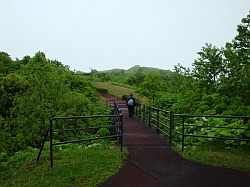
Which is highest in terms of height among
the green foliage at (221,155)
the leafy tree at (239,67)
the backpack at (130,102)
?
the leafy tree at (239,67)

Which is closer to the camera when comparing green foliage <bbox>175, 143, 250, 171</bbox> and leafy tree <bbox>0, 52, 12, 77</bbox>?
green foliage <bbox>175, 143, 250, 171</bbox>

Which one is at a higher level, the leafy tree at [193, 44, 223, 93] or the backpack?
the leafy tree at [193, 44, 223, 93]

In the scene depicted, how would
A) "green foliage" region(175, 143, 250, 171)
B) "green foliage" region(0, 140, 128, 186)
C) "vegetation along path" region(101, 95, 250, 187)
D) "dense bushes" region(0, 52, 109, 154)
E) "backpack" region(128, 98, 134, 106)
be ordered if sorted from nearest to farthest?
"vegetation along path" region(101, 95, 250, 187)
"green foliage" region(0, 140, 128, 186)
"green foliage" region(175, 143, 250, 171)
"dense bushes" region(0, 52, 109, 154)
"backpack" region(128, 98, 134, 106)

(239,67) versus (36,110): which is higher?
(239,67)

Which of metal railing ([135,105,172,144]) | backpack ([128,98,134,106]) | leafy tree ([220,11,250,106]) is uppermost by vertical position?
leafy tree ([220,11,250,106])

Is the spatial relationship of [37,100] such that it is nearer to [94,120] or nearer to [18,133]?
[18,133]

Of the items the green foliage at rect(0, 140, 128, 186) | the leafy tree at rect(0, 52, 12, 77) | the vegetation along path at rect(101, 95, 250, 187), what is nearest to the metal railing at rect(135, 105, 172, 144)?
the vegetation along path at rect(101, 95, 250, 187)

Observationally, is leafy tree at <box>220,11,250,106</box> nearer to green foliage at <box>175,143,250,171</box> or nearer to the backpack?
green foliage at <box>175,143,250,171</box>

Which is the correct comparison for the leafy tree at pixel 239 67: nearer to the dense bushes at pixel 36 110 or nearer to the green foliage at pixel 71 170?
the green foliage at pixel 71 170

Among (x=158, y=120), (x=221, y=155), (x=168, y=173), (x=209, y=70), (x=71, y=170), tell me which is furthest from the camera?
(x=209, y=70)

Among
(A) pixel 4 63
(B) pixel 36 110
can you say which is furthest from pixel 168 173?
(A) pixel 4 63

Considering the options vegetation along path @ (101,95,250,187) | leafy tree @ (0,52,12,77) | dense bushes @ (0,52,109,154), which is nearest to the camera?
vegetation along path @ (101,95,250,187)

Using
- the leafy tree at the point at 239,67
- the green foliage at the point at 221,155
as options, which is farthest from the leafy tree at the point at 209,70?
the green foliage at the point at 221,155

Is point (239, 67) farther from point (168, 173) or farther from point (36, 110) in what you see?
point (36, 110)
